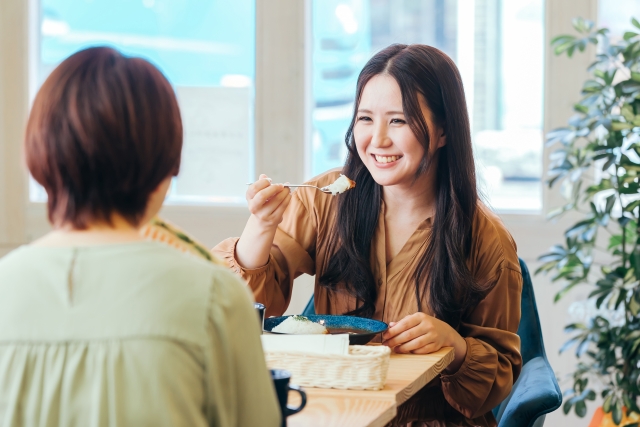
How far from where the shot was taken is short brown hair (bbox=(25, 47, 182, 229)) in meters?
0.81

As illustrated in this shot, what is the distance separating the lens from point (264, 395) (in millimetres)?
856

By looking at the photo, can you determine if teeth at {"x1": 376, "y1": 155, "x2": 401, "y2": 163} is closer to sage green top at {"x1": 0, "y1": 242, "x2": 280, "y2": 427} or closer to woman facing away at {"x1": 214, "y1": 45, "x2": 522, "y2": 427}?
woman facing away at {"x1": 214, "y1": 45, "x2": 522, "y2": 427}

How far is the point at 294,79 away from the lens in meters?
3.25

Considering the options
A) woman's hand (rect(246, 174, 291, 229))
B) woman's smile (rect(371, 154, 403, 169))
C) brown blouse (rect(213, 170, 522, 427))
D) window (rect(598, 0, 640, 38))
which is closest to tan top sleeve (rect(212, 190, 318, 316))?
brown blouse (rect(213, 170, 522, 427))

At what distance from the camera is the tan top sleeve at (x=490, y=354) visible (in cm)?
168

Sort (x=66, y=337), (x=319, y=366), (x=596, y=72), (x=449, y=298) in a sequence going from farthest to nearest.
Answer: (x=596, y=72) < (x=449, y=298) < (x=319, y=366) < (x=66, y=337)

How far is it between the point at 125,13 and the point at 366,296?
214cm

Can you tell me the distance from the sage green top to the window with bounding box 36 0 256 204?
2546 millimetres

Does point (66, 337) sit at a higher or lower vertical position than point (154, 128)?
lower

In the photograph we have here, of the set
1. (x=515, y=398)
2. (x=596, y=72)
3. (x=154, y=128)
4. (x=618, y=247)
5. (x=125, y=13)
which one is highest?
(x=125, y=13)

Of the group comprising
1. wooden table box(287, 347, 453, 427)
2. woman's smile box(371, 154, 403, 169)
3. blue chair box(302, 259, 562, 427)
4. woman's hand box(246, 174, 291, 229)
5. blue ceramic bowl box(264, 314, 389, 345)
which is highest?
woman's smile box(371, 154, 403, 169)

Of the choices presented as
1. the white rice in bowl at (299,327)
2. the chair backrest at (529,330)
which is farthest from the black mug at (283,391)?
the chair backrest at (529,330)

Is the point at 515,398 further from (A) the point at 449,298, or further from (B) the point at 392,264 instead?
(B) the point at 392,264

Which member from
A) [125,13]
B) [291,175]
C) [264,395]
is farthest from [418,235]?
[125,13]
